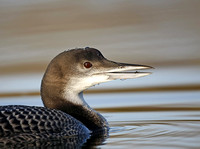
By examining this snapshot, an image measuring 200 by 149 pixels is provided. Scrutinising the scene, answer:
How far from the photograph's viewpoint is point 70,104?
8.36m

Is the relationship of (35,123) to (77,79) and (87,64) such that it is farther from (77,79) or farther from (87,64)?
(87,64)

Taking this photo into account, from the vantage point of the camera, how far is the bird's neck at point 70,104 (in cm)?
834

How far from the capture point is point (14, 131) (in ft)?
23.8

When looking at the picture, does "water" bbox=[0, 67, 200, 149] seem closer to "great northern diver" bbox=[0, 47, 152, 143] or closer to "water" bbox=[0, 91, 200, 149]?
"water" bbox=[0, 91, 200, 149]

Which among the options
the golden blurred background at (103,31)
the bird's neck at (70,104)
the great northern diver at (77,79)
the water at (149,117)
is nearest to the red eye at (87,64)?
the great northern diver at (77,79)

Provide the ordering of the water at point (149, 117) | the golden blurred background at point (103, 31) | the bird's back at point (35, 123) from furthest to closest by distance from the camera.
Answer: the golden blurred background at point (103, 31) → the water at point (149, 117) → the bird's back at point (35, 123)

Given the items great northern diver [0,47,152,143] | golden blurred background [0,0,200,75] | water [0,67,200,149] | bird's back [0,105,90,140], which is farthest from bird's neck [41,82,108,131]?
golden blurred background [0,0,200,75]

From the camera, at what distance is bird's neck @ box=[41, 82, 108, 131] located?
8.34 m

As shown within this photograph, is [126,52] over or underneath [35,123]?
over

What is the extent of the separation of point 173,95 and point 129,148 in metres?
2.85

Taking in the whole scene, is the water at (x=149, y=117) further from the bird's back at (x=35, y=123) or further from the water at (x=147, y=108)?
the bird's back at (x=35, y=123)

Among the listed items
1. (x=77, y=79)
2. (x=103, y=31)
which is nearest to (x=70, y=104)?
(x=77, y=79)

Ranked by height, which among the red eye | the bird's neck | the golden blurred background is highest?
the golden blurred background

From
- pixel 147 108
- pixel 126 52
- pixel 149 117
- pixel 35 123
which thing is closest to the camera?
Result: pixel 35 123
